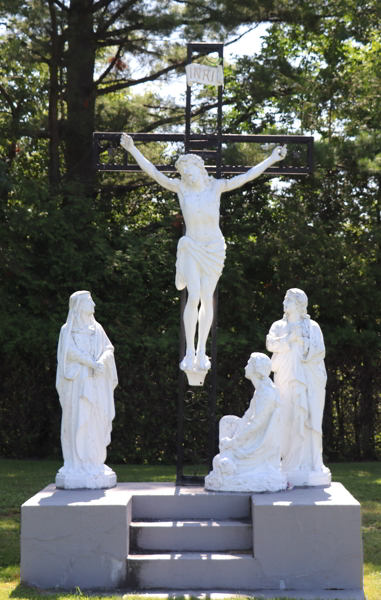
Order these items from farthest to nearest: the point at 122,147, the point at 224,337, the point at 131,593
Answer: the point at 224,337
the point at 122,147
the point at 131,593

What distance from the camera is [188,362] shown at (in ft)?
25.6

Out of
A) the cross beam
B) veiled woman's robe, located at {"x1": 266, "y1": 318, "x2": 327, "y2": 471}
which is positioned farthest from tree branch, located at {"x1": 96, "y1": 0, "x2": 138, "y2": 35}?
veiled woman's robe, located at {"x1": 266, "y1": 318, "x2": 327, "y2": 471}

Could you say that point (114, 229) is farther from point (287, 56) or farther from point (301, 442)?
point (301, 442)

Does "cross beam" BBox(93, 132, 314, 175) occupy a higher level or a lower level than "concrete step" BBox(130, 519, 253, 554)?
higher

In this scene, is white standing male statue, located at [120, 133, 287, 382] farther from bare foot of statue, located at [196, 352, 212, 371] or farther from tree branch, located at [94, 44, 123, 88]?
tree branch, located at [94, 44, 123, 88]

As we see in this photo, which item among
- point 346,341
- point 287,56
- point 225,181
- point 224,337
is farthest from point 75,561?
point 287,56

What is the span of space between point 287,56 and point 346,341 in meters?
5.65

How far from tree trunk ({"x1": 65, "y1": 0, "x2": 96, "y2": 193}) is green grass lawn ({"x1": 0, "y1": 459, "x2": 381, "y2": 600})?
4.71 meters

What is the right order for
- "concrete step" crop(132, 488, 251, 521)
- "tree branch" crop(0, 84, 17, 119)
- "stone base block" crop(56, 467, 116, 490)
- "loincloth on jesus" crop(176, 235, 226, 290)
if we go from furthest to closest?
1. "tree branch" crop(0, 84, 17, 119)
2. "loincloth on jesus" crop(176, 235, 226, 290)
3. "stone base block" crop(56, 467, 116, 490)
4. "concrete step" crop(132, 488, 251, 521)

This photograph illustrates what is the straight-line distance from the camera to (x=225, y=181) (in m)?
7.97

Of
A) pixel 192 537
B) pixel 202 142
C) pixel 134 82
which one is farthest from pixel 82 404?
pixel 134 82

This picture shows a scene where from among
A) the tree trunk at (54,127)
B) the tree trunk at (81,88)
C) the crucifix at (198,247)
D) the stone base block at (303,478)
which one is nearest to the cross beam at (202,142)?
the crucifix at (198,247)

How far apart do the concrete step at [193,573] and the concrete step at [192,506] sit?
522 millimetres

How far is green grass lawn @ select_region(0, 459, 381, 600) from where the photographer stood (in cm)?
721
